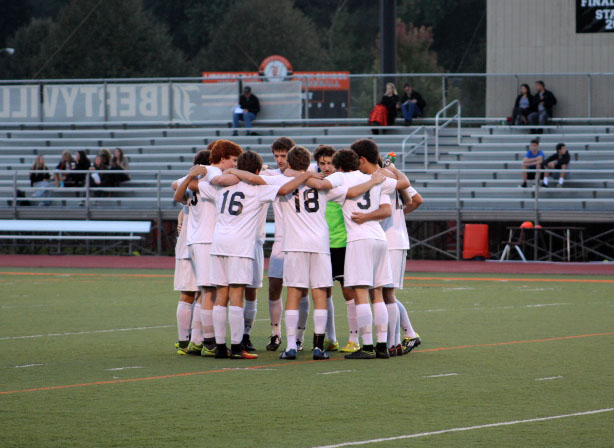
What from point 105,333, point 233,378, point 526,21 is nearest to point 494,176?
point 526,21

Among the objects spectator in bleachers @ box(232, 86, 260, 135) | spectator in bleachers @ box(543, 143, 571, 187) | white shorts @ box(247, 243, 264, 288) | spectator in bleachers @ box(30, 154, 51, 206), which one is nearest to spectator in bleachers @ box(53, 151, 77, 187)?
spectator in bleachers @ box(30, 154, 51, 206)

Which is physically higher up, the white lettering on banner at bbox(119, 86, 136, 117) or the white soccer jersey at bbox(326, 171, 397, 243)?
the white lettering on banner at bbox(119, 86, 136, 117)

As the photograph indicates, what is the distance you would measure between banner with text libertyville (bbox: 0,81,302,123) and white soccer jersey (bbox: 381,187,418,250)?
20651mm

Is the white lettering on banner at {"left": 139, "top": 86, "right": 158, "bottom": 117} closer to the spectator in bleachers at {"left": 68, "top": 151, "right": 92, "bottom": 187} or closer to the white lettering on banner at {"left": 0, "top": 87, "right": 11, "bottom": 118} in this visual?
the spectator in bleachers at {"left": 68, "top": 151, "right": 92, "bottom": 187}

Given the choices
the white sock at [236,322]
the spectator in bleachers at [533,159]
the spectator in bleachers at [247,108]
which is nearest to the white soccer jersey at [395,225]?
the white sock at [236,322]

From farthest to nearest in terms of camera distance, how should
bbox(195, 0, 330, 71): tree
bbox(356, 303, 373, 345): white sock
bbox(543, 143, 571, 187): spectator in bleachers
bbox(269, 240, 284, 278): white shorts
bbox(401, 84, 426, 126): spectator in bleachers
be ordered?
bbox(195, 0, 330, 71): tree
bbox(401, 84, 426, 126): spectator in bleachers
bbox(543, 143, 571, 187): spectator in bleachers
bbox(269, 240, 284, 278): white shorts
bbox(356, 303, 373, 345): white sock

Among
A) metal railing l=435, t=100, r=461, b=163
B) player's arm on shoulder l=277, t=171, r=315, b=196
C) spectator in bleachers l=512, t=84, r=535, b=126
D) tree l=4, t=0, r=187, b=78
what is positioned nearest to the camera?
player's arm on shoulder l=277, t=171, r=315, b=196

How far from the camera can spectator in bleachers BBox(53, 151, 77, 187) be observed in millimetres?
28641

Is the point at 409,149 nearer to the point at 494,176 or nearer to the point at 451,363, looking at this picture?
the point at 494,176

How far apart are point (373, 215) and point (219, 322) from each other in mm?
1647

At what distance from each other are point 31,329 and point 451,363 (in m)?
5.18

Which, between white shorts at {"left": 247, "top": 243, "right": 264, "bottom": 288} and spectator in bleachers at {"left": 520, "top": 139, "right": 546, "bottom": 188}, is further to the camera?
spectator in bleachers at {"left": 520, "top": 139, "right": 546, "bottom": 188}

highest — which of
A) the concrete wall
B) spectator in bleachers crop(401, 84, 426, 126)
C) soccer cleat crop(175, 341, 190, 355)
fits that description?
the concrete wall

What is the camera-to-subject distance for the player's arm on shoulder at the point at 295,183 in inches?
392
